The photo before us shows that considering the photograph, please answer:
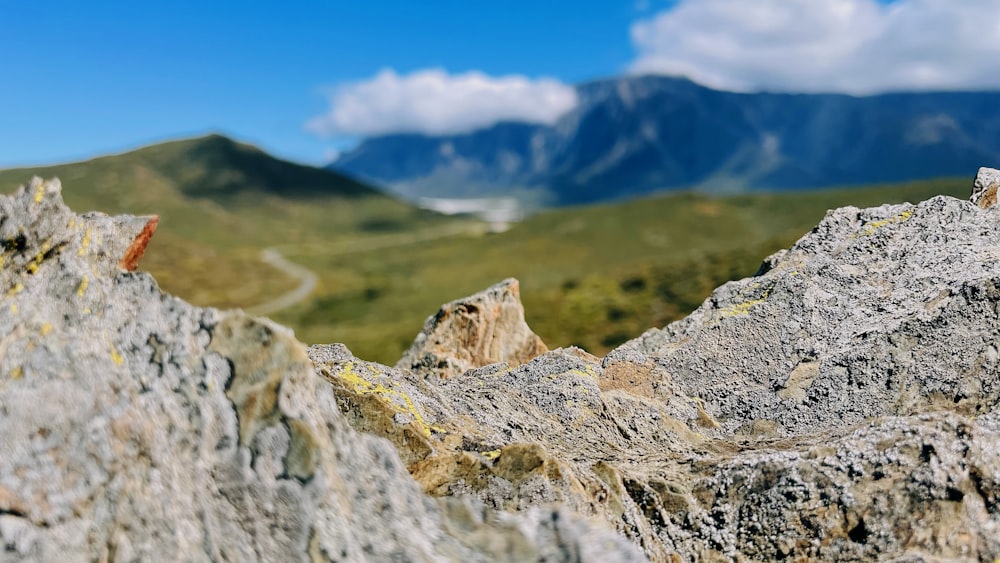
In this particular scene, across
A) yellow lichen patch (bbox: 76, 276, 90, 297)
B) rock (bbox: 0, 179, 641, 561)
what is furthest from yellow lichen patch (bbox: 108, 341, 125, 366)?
yellow lichen patch (bbox: 76, 276, 90, 297)

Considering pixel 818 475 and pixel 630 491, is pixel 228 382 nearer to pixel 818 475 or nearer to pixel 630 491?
pixel 630 491

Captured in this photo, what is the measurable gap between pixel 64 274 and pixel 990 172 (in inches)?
1279

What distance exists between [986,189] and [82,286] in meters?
31.0

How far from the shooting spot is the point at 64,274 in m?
16.1

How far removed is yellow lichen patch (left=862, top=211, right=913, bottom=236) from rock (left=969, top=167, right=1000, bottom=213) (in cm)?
247

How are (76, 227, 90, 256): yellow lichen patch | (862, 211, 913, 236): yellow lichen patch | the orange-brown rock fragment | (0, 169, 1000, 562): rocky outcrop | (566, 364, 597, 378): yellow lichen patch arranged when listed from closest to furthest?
(0, 169, 1000, 562): rocky outcrop
(76, 227, 90, 256): yellow lichen patch
the orange-brown rock fragment
(566, 364, 597, 378): yellow lichen patch
(862, 211, 913, 236): yellow lichen patch

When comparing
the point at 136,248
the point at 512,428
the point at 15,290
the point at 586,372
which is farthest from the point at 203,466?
the point at 586,372

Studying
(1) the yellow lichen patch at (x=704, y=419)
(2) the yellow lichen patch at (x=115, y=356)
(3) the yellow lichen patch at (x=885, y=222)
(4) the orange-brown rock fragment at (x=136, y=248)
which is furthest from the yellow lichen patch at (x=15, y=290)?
(3) the yellow lichen patch at (x=885, y=222)

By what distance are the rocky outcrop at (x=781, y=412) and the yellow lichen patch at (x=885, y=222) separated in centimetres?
10

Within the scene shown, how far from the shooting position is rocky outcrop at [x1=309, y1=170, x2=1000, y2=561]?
1606cm

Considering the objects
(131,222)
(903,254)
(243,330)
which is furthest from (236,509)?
(903,254)

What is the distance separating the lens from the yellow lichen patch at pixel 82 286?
15.7 m

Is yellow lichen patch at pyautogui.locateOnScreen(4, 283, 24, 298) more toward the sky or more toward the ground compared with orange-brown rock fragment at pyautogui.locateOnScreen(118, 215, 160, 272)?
more toward the ground

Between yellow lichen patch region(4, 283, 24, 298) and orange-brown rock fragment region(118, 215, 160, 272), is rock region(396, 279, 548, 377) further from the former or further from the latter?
yellow lichen patch region(4, 283, 24, 298)
